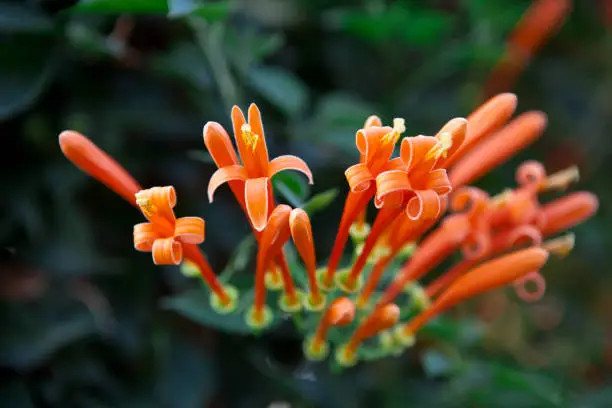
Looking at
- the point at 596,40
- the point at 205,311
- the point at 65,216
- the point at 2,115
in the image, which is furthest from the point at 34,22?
the point at 596,40

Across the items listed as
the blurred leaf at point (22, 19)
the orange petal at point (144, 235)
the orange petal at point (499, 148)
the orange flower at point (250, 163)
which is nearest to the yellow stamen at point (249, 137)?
the orange flower at point (250, 163)

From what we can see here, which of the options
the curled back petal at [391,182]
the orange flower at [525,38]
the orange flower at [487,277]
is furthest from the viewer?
the orange flower at [525,38]

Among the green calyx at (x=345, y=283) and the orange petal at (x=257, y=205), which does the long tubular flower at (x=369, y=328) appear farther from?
the orange petal at (x=257, y=205)

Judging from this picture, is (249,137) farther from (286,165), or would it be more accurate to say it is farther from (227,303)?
(227,303)

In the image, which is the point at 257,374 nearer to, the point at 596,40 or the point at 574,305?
the point at 574,305

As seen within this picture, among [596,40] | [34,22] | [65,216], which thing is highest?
[596,40]

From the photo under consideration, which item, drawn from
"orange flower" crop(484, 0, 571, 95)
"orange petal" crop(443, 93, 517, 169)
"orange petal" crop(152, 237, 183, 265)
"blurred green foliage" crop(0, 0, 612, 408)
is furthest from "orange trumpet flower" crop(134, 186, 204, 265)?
"orange flower" crop(484, 0, 571, 95)

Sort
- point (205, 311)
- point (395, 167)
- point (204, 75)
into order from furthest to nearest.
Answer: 1. point (204, 75)
2. point (205, 311)
3. point (395, 167)
